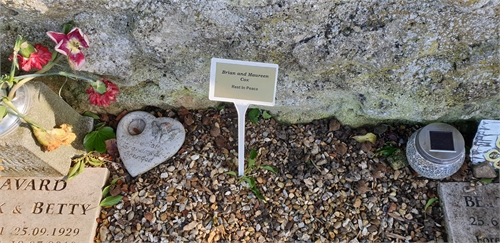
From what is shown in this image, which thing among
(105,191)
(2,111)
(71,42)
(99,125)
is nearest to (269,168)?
(105,191)

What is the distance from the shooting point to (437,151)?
6.31 ft

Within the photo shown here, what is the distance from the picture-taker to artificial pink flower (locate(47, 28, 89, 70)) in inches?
64.2

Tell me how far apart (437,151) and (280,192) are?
0.75 metres

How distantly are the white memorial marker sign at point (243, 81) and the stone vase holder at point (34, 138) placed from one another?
0.76 m

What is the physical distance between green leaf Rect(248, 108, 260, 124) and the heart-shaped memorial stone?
357 mm

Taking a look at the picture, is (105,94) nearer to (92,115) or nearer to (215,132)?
(92,115)

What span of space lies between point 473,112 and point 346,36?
84 cm

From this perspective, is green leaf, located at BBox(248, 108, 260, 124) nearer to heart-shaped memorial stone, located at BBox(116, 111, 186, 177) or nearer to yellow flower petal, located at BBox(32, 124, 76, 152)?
heart-shaped memorial stone, located at BBox(116, 111, 186, 177)

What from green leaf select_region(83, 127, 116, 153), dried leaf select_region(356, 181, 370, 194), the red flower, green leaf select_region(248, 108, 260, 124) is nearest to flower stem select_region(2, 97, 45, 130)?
the red flower

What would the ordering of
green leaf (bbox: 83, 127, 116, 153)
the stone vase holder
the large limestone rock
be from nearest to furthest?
the large limestone rock → the stone vase holder → green leaf (bbox: 83, 127, 116, 153)

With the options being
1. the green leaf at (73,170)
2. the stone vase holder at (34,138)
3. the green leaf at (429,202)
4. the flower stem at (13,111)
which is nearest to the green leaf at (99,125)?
the stone vase holder at (34,138)

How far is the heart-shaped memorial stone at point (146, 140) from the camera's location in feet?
6.88

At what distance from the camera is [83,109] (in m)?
2.24

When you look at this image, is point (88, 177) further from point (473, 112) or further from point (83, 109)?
point (473, 112)
